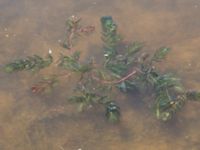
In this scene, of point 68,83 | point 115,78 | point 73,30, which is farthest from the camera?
point 73,30

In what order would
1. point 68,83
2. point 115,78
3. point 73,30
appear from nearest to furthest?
1. point 115,78
2. point 68,83
3. point 73,30

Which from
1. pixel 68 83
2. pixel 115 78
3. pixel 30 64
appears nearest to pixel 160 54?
pixel 115 78

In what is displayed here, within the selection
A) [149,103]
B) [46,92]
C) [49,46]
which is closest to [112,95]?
[149,103]

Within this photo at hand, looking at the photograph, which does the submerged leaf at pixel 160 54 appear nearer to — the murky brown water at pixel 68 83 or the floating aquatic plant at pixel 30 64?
the murky brown water at pixel 68 83

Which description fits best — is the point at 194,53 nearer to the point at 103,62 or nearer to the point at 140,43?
the point at 140,43

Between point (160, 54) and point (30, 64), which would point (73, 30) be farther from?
point (160, 54)

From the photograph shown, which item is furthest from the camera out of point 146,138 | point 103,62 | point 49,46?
point 49,46
